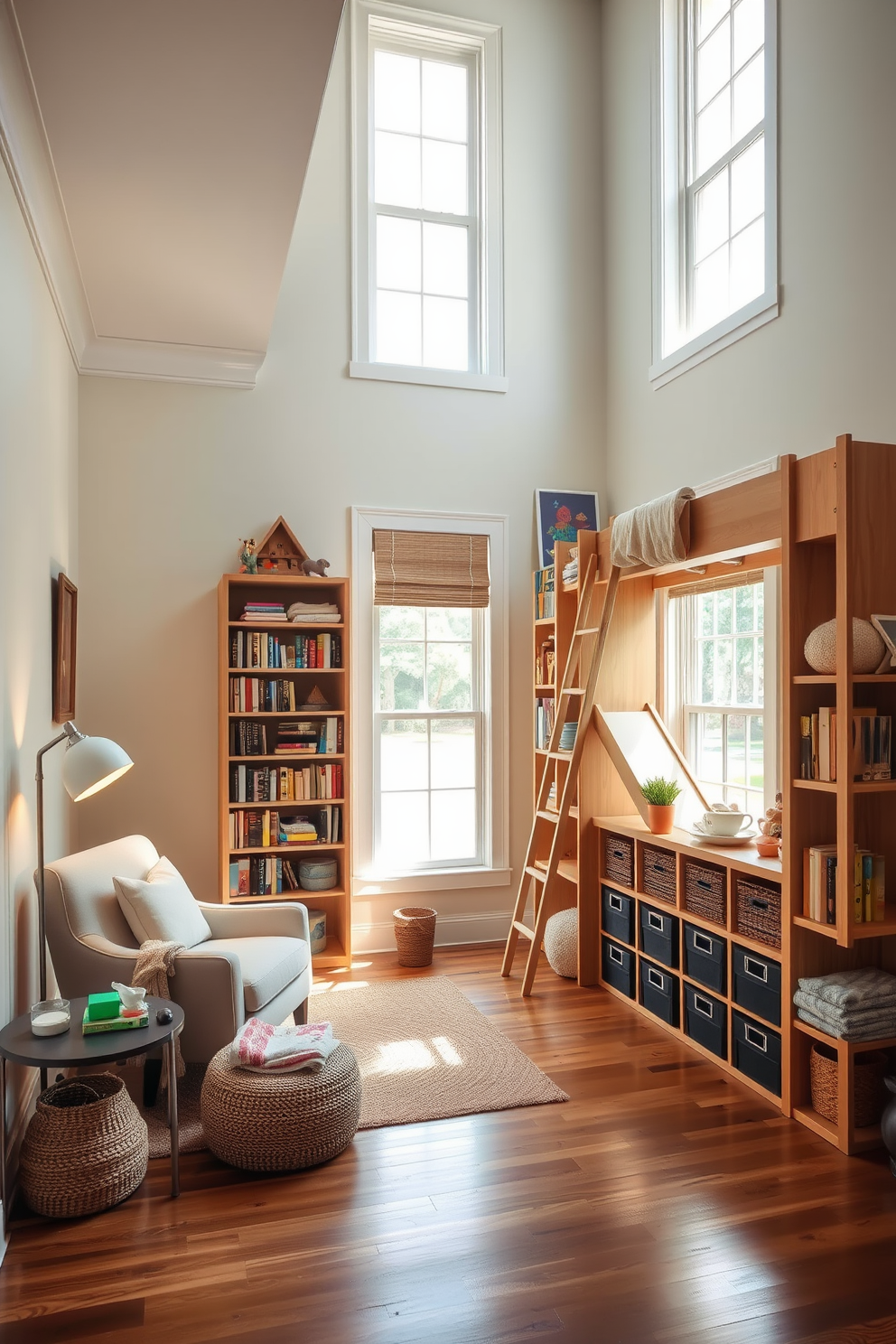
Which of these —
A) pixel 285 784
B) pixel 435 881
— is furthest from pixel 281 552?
pixel 435 881

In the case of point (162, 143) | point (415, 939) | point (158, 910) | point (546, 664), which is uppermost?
point (162, 143)

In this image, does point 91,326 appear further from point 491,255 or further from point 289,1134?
point 289,1134

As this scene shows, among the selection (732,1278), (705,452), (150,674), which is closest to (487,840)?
(150,674)

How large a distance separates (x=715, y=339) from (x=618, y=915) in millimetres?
2764

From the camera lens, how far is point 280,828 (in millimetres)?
4719

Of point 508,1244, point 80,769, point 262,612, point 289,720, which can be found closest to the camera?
point 508,1244

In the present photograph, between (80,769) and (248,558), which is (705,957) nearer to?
(80,769)

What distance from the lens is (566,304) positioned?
18.0 feet

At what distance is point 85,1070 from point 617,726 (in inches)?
104

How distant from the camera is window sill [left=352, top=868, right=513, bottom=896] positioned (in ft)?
16.6

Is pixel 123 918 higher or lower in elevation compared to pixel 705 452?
lower

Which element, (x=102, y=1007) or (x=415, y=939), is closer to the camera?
(x=102, y=1007)

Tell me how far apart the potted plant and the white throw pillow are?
193 centimetres

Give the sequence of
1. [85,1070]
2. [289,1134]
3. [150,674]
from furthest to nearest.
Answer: [150,674] → [85,1070] → [289,1134]
